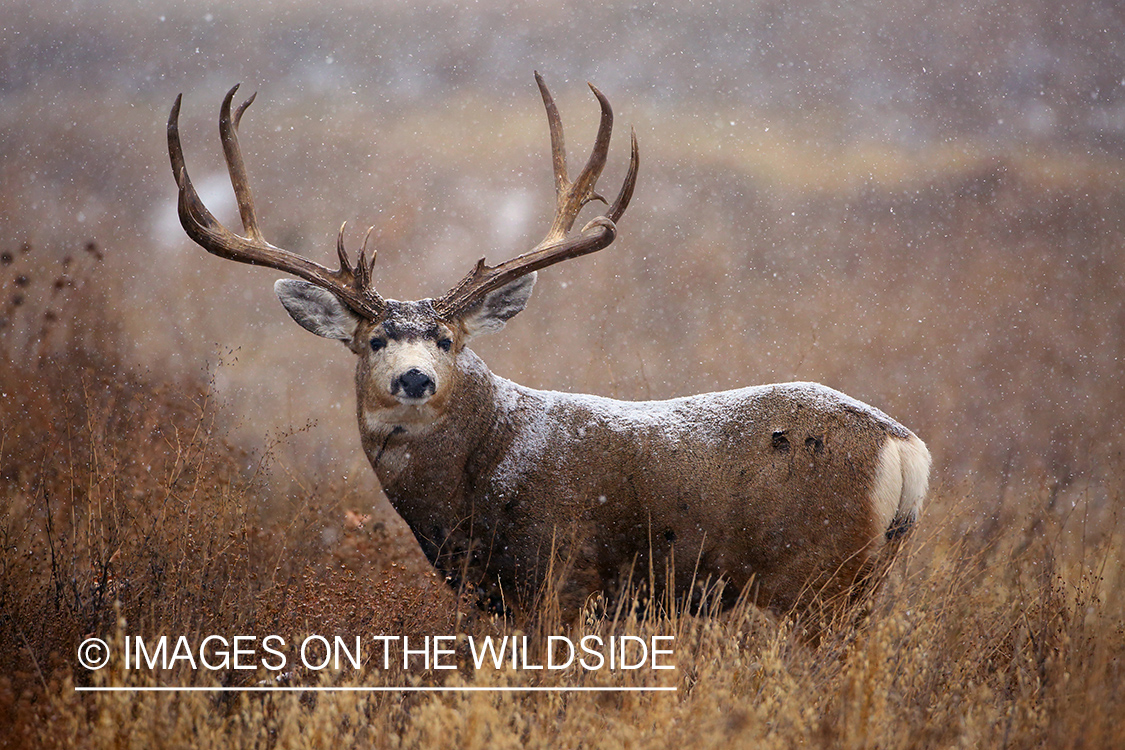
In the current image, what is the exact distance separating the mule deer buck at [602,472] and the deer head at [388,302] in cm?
1

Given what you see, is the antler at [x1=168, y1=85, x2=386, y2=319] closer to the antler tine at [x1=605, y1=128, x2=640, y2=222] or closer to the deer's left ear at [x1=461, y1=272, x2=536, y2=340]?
the deer's left ear at [x1=461, y1=272, x2=536, y2=340]

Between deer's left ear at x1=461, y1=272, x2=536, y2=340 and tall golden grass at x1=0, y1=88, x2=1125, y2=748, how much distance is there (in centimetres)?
137

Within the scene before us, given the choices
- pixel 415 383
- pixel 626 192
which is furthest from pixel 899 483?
pixel 415 383

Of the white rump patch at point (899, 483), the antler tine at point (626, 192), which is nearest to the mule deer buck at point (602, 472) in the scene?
the white rump patch at point (899, 483)

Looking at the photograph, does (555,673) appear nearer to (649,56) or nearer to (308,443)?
(308,443)

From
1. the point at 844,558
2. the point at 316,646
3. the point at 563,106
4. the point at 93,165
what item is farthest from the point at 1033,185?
the point at 93,165

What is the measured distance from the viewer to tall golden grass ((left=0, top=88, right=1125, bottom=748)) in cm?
328

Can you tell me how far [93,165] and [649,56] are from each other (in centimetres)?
776

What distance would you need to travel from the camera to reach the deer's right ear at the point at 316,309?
4.68m

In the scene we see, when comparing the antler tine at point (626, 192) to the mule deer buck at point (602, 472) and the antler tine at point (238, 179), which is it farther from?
the antler tine at point (238, 179)

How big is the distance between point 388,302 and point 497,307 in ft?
2.06

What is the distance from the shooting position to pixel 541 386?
347 inches

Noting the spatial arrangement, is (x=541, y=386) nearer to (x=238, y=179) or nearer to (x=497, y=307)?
(x=497, y=307)

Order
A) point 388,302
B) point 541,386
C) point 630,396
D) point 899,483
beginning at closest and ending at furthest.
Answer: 1. point 899,483
2. point 388,302
3. point 541,386
4. point 630,396
